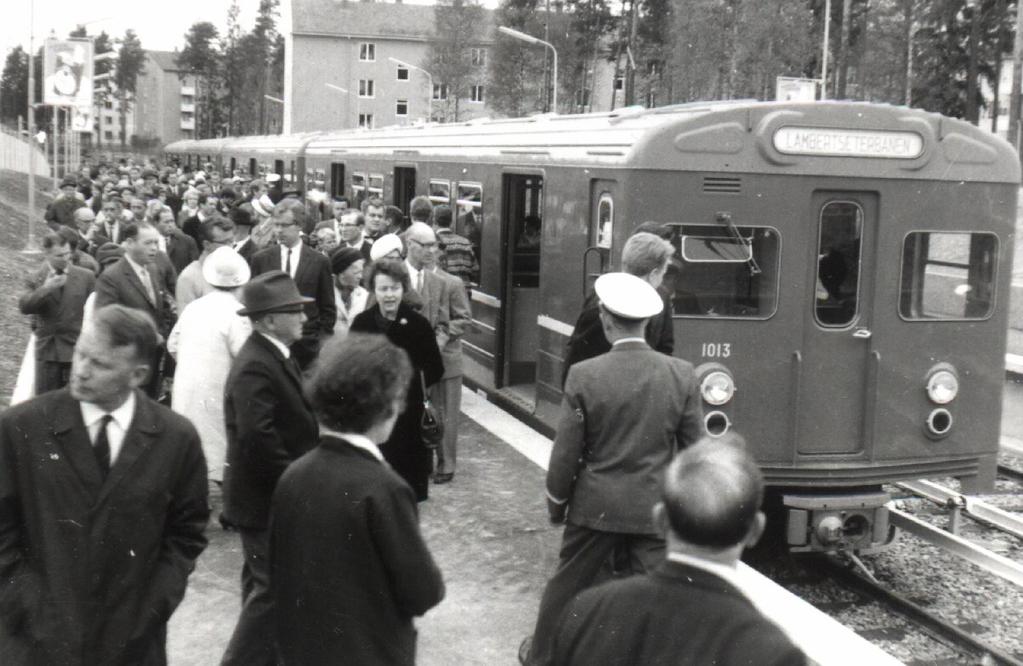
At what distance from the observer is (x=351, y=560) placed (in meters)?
3.42

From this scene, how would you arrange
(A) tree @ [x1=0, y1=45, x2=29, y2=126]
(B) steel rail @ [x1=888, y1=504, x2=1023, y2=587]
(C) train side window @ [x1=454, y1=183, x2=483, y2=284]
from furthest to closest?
(A) tree @ [x1=0, y1=45, x2=29, y2=126]
(C) train side window @ [x1=454, y1=183, x2=483, y2=284]
(B) steel rail @ [x1=888, y1=504, x2=1023, y2=587]

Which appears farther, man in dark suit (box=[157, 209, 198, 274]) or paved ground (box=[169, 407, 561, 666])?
man in dark suit (box=[157, 209, 198, 274])

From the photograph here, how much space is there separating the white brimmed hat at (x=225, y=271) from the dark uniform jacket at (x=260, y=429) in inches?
71.3

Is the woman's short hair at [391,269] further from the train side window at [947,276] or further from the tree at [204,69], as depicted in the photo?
the tree at [204,69]

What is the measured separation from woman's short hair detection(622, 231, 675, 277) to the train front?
7.19ft

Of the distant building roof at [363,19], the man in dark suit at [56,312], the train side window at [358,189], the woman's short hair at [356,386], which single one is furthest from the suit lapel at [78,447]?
the distant building roof at [363,19]

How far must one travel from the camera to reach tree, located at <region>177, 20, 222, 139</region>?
4158 inches

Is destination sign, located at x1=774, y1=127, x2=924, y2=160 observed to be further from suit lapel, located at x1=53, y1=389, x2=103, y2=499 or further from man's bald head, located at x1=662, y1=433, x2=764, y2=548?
man's bald head, located at x1=662, y1=433, x2=764, y2=548

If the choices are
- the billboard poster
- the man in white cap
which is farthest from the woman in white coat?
the billboard poster

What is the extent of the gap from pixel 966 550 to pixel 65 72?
1779 centimetres

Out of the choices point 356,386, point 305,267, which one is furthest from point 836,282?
point 356,386

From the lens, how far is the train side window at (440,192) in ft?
43.4

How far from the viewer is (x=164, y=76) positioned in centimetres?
14588

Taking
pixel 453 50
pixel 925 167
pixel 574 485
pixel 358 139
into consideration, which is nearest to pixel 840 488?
pixel 925 167
